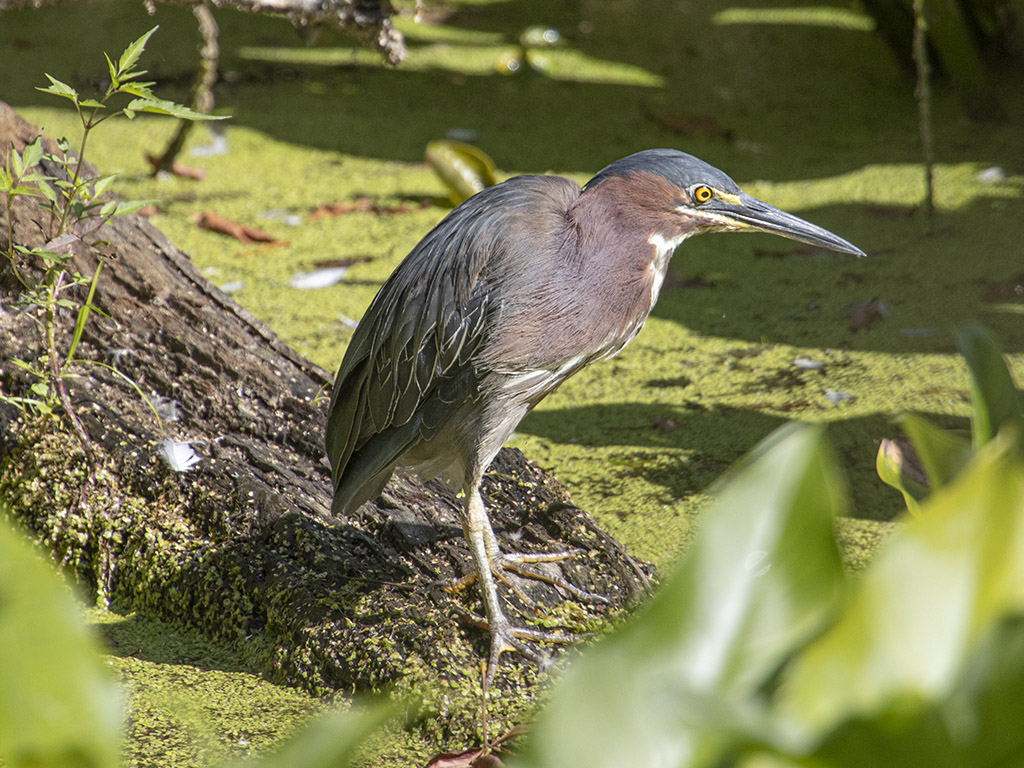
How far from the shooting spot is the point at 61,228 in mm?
1712

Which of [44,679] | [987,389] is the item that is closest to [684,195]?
[987,389]

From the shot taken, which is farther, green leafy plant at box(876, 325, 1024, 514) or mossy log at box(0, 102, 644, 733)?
mossy log at box(0, 102, 644, 733)

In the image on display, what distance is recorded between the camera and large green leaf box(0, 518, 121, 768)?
47 cm

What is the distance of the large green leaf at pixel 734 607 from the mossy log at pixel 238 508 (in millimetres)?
1121

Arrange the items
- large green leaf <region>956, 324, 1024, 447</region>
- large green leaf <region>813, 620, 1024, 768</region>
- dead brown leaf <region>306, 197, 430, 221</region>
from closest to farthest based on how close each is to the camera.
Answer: large green leaf <region>813, 620, 1024, 768</region> → large green leaf <region>956, 324, 1024, 447</region> → dead brown leaf <region>306, 197, 430, 221</region>

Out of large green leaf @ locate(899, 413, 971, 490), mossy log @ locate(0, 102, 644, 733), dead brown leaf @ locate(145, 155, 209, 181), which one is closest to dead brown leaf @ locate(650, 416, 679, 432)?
mossy log @ locate(0, 102, 644, 733)

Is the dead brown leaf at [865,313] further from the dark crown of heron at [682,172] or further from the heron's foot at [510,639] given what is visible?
the heron's foot at [510,639]

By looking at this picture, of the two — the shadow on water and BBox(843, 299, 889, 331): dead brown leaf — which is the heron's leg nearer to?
the shadow on water

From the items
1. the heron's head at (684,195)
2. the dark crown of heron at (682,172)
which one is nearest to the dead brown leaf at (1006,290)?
the heron's head at (684,195)

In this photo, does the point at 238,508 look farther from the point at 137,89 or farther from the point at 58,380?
the point at 137,89

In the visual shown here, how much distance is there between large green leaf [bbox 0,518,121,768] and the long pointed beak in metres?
1.39

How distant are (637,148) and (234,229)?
1.70 meters

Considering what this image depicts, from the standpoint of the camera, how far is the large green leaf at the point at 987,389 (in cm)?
83

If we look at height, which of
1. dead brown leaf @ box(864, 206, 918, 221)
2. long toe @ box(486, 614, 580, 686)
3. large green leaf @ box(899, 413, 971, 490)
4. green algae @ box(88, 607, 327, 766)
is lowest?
green algae @ box(88, 607, 327, 766)
